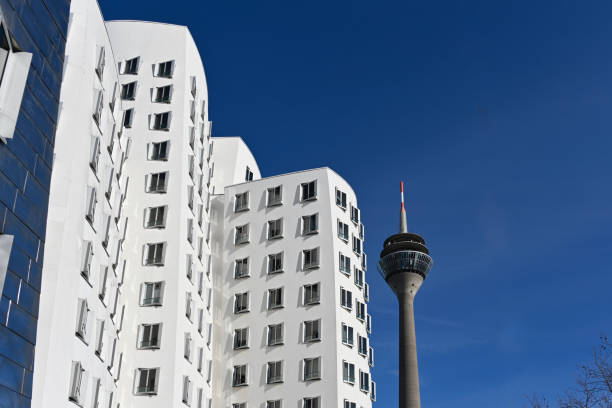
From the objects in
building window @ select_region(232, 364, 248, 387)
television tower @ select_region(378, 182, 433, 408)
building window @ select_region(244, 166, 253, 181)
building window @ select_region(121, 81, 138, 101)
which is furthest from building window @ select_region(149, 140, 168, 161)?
television tower @ select_region(378, 182, 433, 408)

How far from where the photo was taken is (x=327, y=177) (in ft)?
209

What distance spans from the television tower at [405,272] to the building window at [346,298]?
63.1 meters

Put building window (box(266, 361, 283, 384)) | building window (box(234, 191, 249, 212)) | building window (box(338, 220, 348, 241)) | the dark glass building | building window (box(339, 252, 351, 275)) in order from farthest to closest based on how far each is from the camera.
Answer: building window (box(234, 191, 249, 212)), building window (box(338, 220, 348, 241)), building window (box(339, 252, 351, 275)), building window (box(266, 361, 283, 384)), the dark glass building

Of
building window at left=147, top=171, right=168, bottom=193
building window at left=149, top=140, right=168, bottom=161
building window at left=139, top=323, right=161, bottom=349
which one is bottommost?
building window at left=139, top=323, right=161, bottom=349

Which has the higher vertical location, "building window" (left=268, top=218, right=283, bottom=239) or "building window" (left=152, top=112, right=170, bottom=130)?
"building window" (left=152, top=112, right=170, bottom=130)

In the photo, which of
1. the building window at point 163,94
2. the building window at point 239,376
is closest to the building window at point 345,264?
the building window at point 239,376

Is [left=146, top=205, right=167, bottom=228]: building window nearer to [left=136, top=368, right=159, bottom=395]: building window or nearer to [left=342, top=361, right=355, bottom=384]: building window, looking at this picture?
[left=136, top=368, right=159, bottom=395]: building window

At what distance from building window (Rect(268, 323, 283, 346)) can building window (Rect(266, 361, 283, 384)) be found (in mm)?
1660

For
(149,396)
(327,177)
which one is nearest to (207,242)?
(327,177)

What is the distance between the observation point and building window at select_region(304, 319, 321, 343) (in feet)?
189

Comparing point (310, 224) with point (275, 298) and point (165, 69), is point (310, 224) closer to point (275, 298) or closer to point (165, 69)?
point (275, 298)

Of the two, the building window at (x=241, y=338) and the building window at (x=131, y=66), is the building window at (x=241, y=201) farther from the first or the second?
the building window at (x=131, y=66)

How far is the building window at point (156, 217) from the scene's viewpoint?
50844 millimetres

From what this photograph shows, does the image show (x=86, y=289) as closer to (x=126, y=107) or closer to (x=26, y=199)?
(x=26, y=199)
